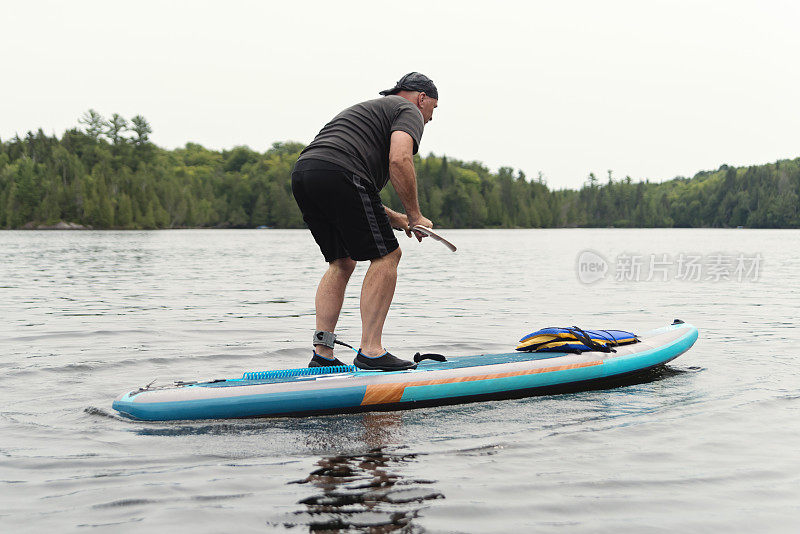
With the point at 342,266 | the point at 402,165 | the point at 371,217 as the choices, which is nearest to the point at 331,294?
the point at 342,266

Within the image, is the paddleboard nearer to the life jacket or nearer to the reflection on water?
the life jacket

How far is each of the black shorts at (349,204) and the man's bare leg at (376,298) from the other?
8 cm

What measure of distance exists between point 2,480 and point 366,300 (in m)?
2.52

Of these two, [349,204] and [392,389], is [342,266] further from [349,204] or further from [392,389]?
[392,389]

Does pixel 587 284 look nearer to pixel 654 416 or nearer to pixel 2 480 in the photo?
pixel 654 416

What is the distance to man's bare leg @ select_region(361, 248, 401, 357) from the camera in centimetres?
544

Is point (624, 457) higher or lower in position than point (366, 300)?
lower

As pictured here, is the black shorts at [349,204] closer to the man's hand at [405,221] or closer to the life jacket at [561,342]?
the man's hand at [405,221]

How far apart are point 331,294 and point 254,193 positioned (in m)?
140

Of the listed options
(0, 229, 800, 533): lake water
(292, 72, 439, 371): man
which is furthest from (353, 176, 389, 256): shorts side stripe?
(0, 229, 800, 533): lake water

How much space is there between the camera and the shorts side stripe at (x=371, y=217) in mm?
5410

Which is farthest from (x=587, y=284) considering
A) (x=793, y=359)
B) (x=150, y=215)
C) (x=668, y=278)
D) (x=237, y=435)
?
(x=150, y=215)

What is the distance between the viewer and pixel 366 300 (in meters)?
5.44

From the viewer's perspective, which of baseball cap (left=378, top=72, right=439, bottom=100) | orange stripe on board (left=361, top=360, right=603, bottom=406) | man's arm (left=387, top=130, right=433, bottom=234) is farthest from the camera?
baseball cap (left=378, top=72, right=439, bottom=100)
